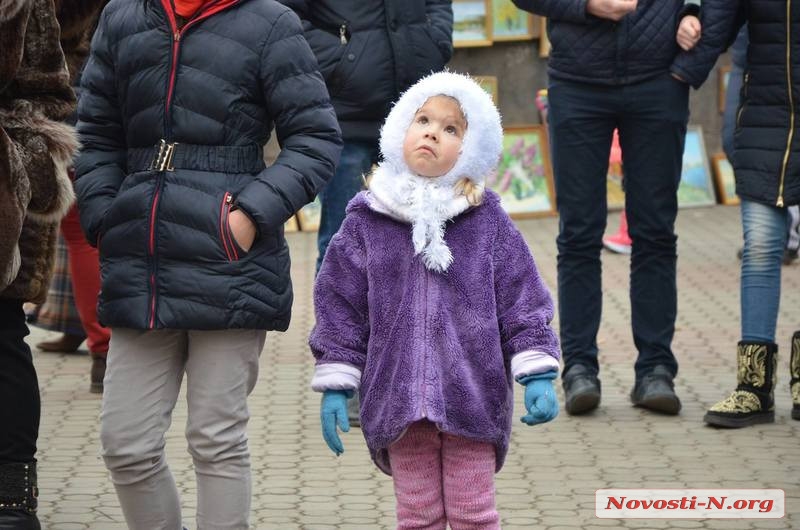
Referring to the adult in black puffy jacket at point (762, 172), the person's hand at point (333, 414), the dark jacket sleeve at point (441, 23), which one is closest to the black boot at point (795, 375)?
the adult in black puffy jacket at point (762, 172)

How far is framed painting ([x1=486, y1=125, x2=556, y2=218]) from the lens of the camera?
13664 millimetres

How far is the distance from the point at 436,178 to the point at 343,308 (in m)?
0.43

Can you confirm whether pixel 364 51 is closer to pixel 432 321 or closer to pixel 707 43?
pixel 707 43

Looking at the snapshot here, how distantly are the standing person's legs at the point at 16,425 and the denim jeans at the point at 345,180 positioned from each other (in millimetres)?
2015

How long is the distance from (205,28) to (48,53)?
501mm

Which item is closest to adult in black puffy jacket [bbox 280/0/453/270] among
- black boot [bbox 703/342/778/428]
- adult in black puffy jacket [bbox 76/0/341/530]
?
black boot [bbox 703/342/778/428]

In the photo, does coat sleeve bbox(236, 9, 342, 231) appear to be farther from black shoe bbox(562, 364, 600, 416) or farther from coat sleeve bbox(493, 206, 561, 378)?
black shoe bbox(562, 364, 600, 416)

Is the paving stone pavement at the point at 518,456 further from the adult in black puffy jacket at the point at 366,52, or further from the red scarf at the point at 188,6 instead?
the red scarf at the point at 188,6

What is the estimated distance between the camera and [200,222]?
170 inches

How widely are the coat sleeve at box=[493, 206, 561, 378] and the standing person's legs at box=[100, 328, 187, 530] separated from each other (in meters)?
0.95

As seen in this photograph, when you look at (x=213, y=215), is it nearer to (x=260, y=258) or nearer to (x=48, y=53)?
(x=260, y=258)

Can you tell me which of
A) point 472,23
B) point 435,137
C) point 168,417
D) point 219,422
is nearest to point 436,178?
point 435,137

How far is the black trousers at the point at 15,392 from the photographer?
4.56m

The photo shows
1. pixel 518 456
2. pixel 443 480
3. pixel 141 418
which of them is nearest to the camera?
pixel 443 480
